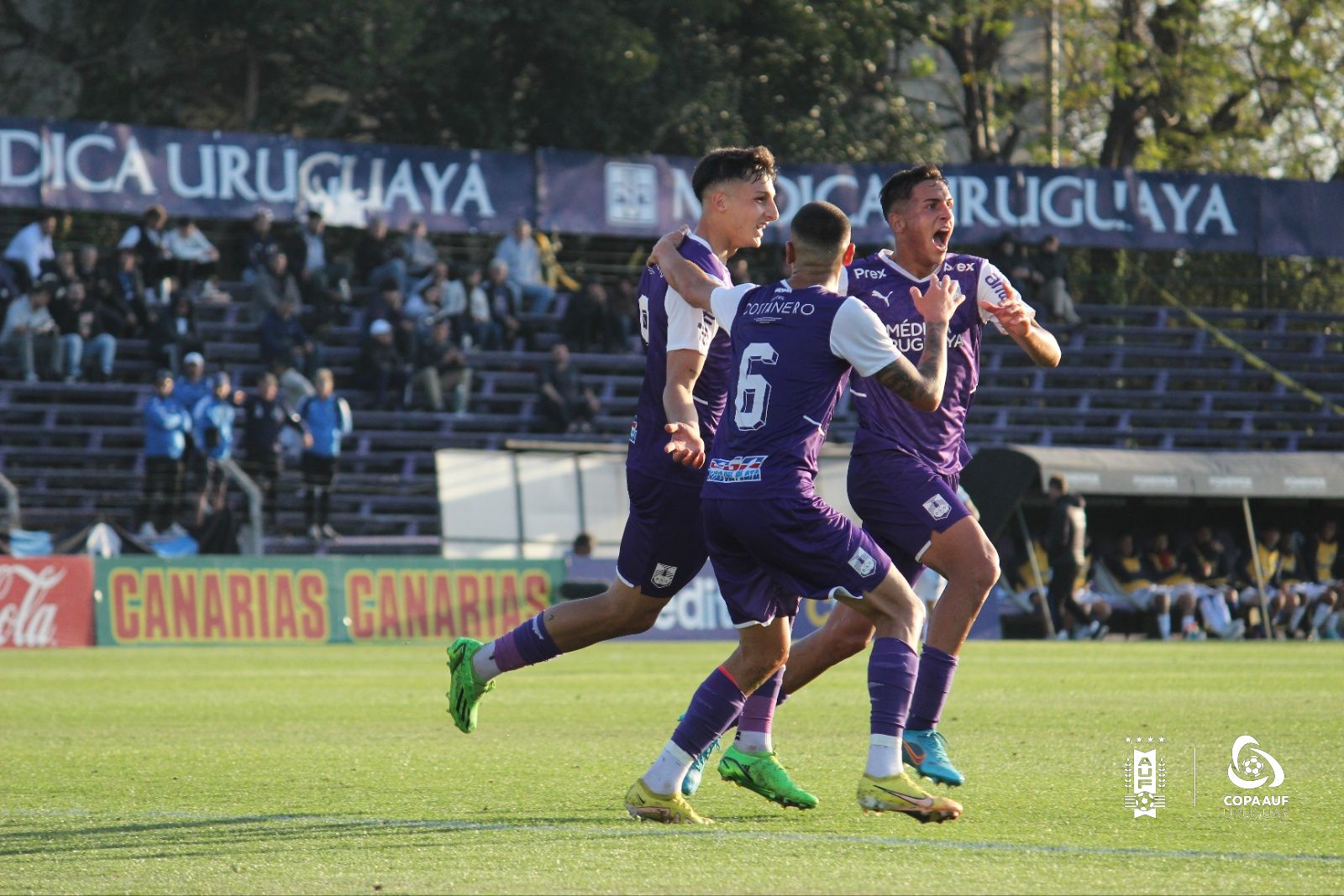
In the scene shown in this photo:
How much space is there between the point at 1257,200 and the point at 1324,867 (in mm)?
25582

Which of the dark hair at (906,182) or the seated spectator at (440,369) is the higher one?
the dark hair at (906,182)

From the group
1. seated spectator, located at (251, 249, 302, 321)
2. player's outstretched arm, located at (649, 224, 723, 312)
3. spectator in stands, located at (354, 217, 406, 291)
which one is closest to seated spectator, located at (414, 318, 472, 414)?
spectator in stands, located at (354, 217, 406, 291)

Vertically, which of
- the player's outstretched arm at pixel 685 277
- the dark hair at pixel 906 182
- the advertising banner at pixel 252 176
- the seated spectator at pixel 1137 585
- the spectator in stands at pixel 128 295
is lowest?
the seated spectator at pixel 1137 585

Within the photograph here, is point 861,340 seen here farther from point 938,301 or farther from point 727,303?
point 727,303

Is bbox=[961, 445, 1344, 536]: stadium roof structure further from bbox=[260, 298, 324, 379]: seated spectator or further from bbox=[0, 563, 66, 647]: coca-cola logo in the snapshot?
bbox=[0, 563, 66, 647]: coca-cola logo

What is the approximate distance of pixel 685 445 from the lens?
6469 mm

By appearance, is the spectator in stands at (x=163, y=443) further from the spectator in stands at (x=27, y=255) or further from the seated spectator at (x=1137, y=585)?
the seated spectator at (x=1137, y=585)

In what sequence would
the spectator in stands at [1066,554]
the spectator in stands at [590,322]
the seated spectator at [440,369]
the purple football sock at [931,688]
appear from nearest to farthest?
1. the purple football sock at [931,688]
2. the spectator in stands at [1066,554]
3. the seated spectator at [440,369]
4. the spectator in stands at [590,322]

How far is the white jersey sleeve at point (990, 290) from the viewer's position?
7.36 meters

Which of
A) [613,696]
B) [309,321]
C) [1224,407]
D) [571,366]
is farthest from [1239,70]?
[613,696]

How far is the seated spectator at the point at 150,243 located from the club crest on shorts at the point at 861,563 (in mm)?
20085

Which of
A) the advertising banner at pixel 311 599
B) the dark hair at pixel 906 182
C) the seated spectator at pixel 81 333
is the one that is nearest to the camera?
the dark hair at pixel 906 182

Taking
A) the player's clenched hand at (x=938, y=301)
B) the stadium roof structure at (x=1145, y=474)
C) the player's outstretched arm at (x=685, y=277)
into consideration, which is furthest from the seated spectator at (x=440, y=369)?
the player's clenched hand at (x=938, y=301)

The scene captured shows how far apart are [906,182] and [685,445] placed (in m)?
1.75
